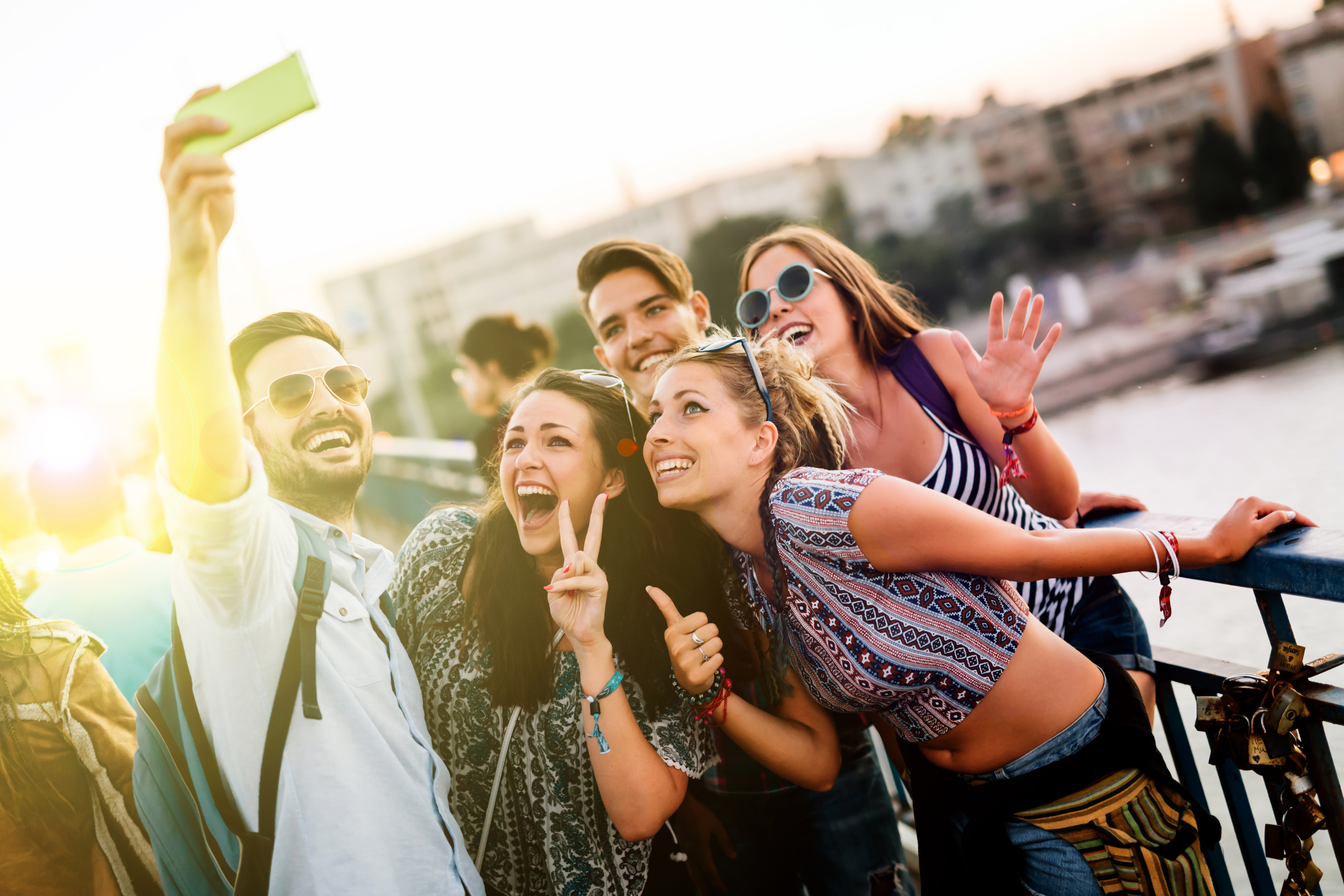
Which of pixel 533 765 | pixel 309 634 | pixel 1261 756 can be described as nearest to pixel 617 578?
pixel 533 765

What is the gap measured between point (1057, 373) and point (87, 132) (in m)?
22.6

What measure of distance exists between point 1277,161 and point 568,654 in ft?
93.3

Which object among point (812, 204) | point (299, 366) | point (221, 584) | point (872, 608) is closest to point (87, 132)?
point (299, 366)

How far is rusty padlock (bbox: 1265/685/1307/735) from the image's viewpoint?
4.57 feet

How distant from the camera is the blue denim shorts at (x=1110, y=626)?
1907 mm

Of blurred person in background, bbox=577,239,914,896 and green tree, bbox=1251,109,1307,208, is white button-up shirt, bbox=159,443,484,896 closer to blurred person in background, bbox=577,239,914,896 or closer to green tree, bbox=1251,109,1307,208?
blurred person in background, bbox=577,239,914,896

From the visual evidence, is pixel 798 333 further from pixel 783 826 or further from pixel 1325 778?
pixel 1325 778

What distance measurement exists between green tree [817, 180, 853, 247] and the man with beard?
57.2 m

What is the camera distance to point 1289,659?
1.42 metres

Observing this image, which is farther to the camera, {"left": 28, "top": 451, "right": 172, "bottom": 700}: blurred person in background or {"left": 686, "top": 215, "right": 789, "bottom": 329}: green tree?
{"left": 686, "top": 215, "right": 789, "bottom": 329}: green tree

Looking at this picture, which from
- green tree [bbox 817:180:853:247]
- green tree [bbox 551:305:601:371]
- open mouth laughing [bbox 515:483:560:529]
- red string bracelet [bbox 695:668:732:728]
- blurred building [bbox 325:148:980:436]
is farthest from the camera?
green tree [bbox 817:180:853:247]

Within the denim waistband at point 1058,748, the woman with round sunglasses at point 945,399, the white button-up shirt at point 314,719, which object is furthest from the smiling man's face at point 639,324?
the denim waistband at point 1058,748

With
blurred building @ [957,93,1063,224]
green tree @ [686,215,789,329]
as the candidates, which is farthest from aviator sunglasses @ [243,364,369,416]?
blurred building @ [957,93,1063,224]

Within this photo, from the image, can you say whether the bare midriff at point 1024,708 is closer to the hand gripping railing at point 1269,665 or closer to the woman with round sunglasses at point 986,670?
the woman with round sunglasses at point 986,670
